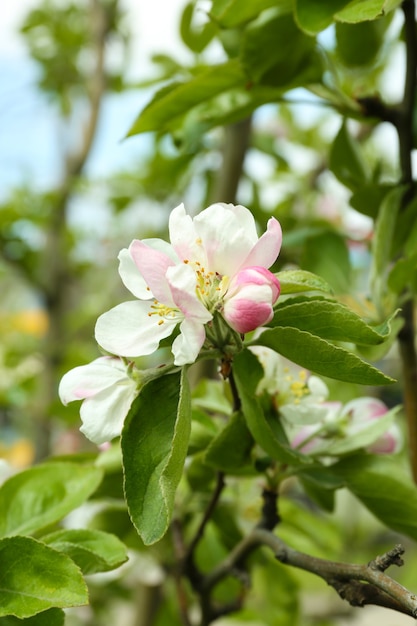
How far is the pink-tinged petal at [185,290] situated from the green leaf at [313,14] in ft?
0.66

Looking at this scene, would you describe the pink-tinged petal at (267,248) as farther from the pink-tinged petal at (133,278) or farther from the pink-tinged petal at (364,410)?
the pink-tinged petal at (364,410)

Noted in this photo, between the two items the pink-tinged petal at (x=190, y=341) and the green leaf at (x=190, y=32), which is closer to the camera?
the pink-tinged petal at (x=190, y=341)

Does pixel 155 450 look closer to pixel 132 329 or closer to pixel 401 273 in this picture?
pixel 132 329

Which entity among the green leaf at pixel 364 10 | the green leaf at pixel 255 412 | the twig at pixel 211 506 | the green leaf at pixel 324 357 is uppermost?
the green leaf at pixel 364 10

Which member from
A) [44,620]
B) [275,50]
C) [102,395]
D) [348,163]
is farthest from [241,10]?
[44,620]

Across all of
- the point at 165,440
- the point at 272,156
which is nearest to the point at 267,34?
the point at 165,440

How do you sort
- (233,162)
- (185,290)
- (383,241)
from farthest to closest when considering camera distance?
(233,162) < (383,241) < (185,290)

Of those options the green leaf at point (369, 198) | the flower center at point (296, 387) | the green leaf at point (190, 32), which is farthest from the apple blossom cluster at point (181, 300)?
the green leaf at point (190, 32)

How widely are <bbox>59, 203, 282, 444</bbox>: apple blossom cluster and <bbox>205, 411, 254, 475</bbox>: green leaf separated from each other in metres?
0.07

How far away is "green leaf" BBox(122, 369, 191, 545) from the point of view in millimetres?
305

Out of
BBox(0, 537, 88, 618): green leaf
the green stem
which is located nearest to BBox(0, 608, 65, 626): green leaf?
BBox(0, 537, 88, 618): green leaf

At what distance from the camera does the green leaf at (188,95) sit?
0.51 m

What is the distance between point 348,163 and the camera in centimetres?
58

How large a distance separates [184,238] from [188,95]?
0.72 feet
